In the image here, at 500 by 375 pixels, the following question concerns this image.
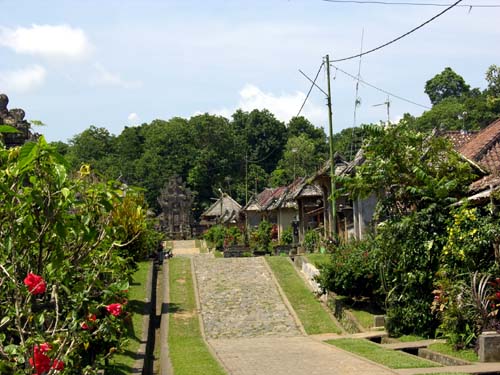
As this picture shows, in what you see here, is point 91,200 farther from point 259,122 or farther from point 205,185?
point 259,122

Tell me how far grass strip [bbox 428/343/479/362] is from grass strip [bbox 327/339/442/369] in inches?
23.4

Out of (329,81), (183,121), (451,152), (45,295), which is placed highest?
(183,121)

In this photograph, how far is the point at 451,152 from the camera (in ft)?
66.9

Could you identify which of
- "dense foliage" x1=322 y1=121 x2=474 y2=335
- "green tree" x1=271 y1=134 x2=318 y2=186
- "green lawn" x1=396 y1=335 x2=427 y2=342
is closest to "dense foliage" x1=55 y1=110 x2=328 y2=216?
"green tree" x1=271 y1=134 x2=318 y2=186

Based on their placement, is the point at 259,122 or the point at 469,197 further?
the point at 259,122

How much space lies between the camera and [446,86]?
10669cm

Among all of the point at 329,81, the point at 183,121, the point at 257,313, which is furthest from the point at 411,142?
the point at 183,121

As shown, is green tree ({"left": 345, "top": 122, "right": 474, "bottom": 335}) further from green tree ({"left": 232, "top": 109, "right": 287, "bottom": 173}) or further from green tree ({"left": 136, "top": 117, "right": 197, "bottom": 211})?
green tree ({"left": 232, "top": 109, "right": 287, "bottom": 173})

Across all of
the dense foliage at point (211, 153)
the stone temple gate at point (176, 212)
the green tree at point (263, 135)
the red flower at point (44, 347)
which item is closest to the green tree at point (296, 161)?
the dense foliage at point (211, 153)

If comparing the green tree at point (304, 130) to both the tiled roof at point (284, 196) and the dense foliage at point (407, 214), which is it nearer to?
the tiled roof at point (284, 196)

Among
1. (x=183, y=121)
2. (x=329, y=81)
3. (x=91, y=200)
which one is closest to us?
(x=91, y=200)

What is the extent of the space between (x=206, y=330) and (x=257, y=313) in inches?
103

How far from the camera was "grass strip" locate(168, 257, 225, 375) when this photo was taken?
15.9 meters

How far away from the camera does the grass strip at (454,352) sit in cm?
1464
